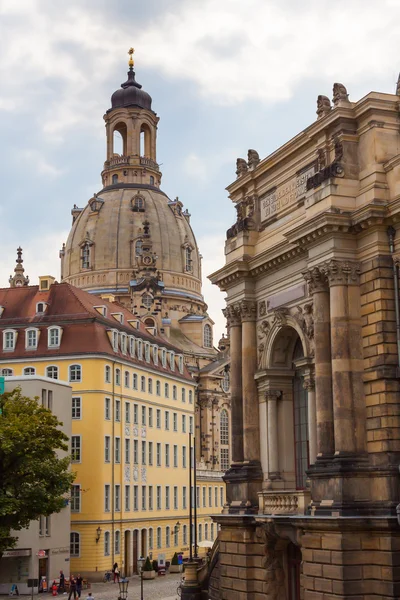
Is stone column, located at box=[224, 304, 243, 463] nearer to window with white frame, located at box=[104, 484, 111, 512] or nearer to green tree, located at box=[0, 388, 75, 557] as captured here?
green tree, located at box=[0, 388, 75, 557]

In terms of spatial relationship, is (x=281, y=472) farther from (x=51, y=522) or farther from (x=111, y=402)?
(x=111, y=402)

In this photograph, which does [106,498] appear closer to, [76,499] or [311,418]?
[76,499]

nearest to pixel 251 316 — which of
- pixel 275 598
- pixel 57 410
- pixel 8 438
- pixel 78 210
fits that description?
pixel 275 598

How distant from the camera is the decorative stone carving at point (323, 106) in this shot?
41094 millimetres

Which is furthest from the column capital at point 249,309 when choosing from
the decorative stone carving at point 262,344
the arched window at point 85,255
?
the arched window at point 85,255

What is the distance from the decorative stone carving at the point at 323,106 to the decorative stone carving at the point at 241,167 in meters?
7.51

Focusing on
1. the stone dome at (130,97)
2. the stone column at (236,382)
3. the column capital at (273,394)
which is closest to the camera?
the column capital at (273,394)

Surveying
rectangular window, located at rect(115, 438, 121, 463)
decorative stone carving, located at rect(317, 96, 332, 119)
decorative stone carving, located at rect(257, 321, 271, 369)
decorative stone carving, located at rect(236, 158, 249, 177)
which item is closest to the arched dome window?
rectangular window, located at rect(115, 438, 121, 463)

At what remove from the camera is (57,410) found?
7444 cm

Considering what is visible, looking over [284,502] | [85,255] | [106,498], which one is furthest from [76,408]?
[85,255]

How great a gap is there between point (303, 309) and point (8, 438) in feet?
68.4

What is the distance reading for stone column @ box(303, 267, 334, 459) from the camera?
125ft

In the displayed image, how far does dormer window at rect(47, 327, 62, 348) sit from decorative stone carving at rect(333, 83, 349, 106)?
46.9 m

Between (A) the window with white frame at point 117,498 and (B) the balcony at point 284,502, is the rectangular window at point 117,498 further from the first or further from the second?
(B) the balcony at point 284,502
